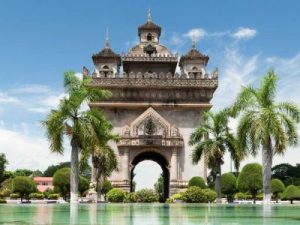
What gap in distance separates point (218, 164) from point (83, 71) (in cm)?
1766

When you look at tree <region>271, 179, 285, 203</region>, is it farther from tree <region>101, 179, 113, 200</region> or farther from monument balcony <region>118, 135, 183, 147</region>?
tree <region>101, 179, 113, 200</region>

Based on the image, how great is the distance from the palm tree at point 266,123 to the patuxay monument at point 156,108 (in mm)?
20402

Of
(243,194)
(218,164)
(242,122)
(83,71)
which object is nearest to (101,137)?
(242,122)

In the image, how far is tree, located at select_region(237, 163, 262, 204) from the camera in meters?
38.9

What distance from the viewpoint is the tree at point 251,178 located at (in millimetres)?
38906

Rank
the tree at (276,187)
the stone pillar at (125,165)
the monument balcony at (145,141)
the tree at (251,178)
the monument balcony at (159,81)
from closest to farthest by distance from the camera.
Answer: the tree at (251,178), the monument balcony at (145,141), the stone pillar at (125,165), the monument balcony at (159,81), the tree at (276,187)

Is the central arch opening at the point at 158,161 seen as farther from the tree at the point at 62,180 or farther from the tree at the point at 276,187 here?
the tree at the point at 276,187

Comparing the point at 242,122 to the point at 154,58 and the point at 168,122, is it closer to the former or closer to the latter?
the point at 168,122

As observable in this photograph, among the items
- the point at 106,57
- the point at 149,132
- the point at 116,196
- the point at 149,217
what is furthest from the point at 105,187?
the point at 149,217

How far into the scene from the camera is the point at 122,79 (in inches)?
1713

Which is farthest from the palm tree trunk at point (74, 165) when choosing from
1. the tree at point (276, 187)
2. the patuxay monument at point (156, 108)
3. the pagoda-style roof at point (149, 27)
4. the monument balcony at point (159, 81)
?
the pagoda-style roof at point (149, 27)

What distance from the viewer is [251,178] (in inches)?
1533

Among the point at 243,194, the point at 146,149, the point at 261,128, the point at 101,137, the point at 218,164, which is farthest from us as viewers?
the point at 243,194

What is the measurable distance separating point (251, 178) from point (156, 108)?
1029 cm
